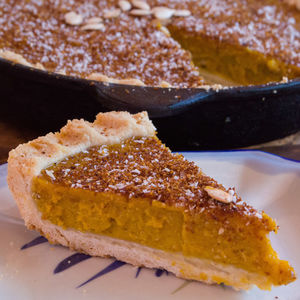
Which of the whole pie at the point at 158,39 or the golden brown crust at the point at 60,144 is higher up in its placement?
the whole pie at the point at 158,39

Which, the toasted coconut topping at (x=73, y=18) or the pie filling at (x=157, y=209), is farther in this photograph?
the toasted coconut topping at (x=73, y=18)

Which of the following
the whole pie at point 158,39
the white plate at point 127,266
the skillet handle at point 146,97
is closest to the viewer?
the white plate at point 127,266

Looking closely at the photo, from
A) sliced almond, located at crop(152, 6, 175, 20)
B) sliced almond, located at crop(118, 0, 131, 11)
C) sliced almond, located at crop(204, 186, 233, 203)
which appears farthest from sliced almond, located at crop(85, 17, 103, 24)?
sliced almond, located at crop(204, 186, 233, 203)

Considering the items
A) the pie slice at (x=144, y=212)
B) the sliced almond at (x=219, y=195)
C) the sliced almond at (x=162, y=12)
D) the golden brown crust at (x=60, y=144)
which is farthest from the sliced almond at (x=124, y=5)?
the sliced almond at (x=219, y=195)

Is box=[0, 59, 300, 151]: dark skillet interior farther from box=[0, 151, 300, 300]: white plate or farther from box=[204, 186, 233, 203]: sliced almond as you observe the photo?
box=[204, 186, 233, 203]: sliced almond

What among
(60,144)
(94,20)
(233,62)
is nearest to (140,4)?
(94,20)

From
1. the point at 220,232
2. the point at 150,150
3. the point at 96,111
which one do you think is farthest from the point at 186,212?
the point at 96,111

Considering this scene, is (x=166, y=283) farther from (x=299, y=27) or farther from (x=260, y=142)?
(x=299, y=27)

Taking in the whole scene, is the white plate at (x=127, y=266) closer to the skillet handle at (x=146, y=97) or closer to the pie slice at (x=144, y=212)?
the pie slice at (x=144, y=212)
